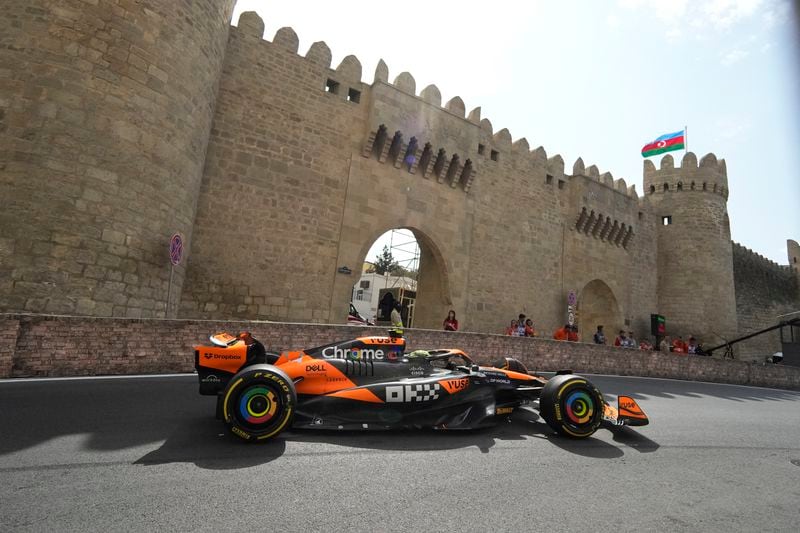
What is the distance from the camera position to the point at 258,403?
3422 mm

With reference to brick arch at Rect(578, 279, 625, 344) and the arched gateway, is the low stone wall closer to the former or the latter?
the arched gateway

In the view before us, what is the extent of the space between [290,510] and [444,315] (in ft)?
42.5

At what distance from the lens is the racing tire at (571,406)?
4148 mm

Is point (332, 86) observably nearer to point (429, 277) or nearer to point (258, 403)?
point (429, 277)

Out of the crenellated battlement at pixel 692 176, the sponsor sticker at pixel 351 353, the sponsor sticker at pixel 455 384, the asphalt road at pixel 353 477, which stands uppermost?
the crenellated battlement at pixel 692 176

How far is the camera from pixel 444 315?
1505 cm

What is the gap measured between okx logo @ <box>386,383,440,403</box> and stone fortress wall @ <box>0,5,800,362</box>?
674 cm

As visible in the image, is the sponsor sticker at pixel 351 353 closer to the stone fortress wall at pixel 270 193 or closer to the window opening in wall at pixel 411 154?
the stone fortress wall at pixel 270 193

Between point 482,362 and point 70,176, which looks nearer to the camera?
point 70,176

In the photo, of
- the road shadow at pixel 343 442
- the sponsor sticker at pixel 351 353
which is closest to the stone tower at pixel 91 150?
the road shadow at pixel 343 442

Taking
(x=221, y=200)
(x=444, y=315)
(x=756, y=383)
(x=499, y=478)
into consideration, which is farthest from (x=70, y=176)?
(x=756, y=383)

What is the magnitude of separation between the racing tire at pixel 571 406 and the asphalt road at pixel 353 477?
182 millimetres

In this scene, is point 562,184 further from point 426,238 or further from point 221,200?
point 221,200

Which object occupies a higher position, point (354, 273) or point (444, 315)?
point (354, 273)
